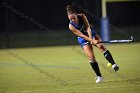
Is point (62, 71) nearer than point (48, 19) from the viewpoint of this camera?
Yes

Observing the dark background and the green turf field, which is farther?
the dark background

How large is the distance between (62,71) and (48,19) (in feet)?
23.1

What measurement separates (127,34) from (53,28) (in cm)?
292

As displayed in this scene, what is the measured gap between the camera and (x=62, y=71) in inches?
472

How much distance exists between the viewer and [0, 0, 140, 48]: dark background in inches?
728

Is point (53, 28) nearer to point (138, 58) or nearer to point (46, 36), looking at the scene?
point (46, 36)

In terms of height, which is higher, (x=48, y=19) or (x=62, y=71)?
(x=62, y=71)

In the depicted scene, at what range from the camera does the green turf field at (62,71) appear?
29.4 ft

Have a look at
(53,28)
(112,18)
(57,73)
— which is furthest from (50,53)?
(57,73)

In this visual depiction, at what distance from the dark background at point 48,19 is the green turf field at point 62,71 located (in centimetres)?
47

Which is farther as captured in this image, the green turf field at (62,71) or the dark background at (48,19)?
the dark background at (48,19)

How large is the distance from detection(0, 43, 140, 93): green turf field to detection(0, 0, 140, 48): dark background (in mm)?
467

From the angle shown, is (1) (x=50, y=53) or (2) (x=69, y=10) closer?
(2) (x=69, y=10)

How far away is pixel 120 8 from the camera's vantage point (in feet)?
61.8
